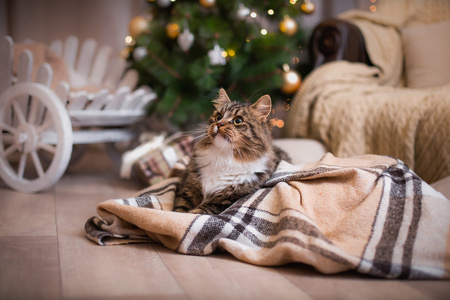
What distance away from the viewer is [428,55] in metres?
2.25

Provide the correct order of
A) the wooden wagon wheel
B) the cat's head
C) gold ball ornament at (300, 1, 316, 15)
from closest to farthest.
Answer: the cat's head, the wooden wagon wheel, gold ball ornament at (300, 1, 316, 15)

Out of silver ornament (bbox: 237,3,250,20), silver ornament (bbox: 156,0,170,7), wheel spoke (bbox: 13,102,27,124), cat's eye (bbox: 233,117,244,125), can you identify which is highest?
silver ornament (bbox: 156,0,170,7)

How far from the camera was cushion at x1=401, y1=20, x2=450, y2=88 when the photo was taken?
219cm

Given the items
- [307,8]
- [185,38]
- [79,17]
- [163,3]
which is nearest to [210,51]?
[185,38]

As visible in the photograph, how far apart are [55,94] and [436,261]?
1.67 meters

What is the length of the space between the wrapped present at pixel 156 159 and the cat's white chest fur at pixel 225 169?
2.22ft

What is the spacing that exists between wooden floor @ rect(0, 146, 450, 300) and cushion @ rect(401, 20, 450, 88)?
1.58 meters

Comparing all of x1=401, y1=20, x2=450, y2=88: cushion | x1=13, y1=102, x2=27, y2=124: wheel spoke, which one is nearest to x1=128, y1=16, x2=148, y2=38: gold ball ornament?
x1=13, y1=102, x2=27, y2=124: wheel spoke

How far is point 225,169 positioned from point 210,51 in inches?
39.5

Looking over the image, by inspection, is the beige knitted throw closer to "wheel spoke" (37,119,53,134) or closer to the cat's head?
the cat's head

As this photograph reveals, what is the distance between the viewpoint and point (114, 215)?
4.04ft

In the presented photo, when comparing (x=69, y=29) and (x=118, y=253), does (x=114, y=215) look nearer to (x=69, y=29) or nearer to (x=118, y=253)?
(x=118, y=253)

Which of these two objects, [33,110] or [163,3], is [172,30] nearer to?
[163,3]

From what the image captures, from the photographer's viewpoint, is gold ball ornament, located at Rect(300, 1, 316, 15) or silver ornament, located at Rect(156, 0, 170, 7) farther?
gold ball ornament, located at Rect(300, 1, 316, 15)
